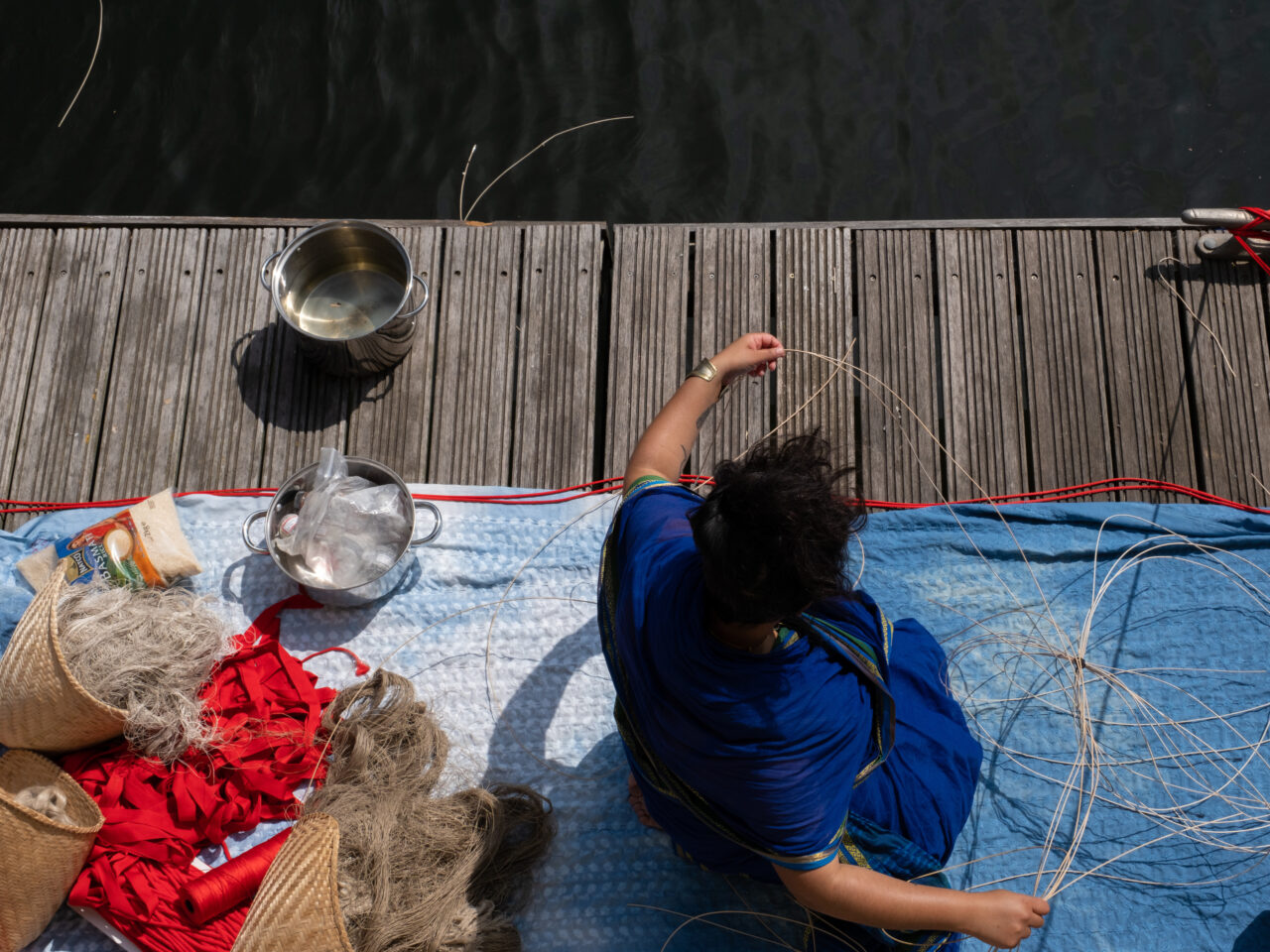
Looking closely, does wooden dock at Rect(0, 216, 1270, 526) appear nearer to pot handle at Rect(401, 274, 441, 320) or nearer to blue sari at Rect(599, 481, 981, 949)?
pot handle at Rect(401, 274, 441, 320)

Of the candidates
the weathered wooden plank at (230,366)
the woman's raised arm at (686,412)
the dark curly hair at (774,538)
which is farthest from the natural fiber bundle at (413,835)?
the dark curly hair at (774,538)

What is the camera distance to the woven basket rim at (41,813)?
183 centimetres

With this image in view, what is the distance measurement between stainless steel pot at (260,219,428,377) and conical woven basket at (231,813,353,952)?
1.31 m

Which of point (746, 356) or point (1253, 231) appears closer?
point (746, 356)

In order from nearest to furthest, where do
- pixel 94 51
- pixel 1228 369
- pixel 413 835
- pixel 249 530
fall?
pixel 413 835 → pixel 249 530 → pixel 1228 369 → pixel 94 51

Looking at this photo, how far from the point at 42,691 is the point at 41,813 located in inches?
10.4

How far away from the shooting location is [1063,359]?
262 cm

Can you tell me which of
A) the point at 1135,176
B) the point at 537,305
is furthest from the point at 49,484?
the point at 1135,176

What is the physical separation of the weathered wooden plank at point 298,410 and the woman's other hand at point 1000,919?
2.04 metres

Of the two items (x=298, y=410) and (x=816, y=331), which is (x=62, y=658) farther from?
(x=816, y=331)

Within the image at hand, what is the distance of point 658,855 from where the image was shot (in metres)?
2.14

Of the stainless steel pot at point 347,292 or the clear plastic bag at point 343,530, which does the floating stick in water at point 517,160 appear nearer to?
the stainless steel pot at point 347,292

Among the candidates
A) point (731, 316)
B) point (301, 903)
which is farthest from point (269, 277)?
point (301, 903)

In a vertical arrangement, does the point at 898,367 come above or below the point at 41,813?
above
